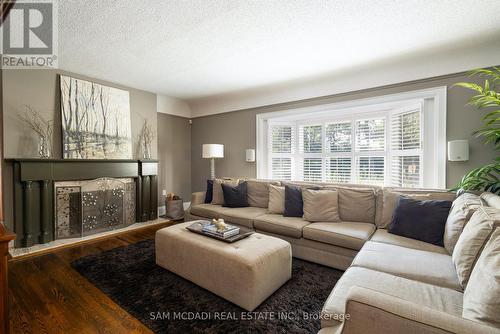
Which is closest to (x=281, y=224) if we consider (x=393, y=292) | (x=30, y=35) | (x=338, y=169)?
(x=393, y=292)

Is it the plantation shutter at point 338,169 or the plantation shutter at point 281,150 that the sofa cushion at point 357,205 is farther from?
the plantation shutter at point 281,150

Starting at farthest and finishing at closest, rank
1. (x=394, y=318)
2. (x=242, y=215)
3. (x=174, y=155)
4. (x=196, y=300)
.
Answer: (x=174, y=155) → (x=242, y=215) → (x=196, y=300) → (x=394, y=318)

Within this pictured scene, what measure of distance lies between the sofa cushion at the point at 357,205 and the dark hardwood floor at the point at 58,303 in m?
2.29

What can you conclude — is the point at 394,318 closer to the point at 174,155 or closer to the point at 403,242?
the point at 403,242

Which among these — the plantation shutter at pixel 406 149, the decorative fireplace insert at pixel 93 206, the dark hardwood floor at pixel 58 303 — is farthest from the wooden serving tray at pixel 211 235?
the plantation shutter at pixel 406 149

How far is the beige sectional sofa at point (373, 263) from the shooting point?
2.63ft

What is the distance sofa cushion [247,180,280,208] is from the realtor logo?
2.94 m

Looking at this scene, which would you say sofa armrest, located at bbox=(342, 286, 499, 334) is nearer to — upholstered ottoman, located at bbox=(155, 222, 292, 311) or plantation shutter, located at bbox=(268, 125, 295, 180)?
upholstered ottoman, located at bbox=(155, 222, 292, 311)

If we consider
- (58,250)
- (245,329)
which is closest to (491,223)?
(245,329)

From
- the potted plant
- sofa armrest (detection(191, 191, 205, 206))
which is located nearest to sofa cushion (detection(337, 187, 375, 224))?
the potted plant

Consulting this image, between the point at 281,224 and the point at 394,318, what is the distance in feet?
6.17

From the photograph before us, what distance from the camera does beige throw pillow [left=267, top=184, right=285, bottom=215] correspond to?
3090 mm

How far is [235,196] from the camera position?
11.4 feet

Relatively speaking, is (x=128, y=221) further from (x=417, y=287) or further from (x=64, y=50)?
(x=417, y=287)
